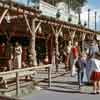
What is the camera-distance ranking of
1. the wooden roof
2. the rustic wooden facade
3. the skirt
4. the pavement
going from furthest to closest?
the rustic wooden facade → the wooden roof → the skirt → the pavement

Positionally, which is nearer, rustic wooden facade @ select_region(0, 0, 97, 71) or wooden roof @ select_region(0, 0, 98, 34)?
wooden roof @ select_region(0, 0, 98, 34)

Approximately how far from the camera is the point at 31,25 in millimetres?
18875

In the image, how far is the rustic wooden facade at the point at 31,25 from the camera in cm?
1588

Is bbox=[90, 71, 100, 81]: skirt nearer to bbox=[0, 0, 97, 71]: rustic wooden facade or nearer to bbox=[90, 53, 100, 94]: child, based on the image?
bbox=[90, 53, 100, 94]: child

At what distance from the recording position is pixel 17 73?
11.6 m

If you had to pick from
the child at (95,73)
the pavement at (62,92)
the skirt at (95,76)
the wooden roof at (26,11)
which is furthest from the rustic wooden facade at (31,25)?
the skirt at (95,76)

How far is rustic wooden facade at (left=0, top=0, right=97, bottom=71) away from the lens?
52.1 ft

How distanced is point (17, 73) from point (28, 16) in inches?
250

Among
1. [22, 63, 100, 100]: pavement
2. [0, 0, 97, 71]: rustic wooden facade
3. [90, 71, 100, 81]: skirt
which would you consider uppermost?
[0, 0, 97, 71]: rustic wooden facade

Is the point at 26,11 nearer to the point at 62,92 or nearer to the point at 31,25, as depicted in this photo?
the point at 31,25

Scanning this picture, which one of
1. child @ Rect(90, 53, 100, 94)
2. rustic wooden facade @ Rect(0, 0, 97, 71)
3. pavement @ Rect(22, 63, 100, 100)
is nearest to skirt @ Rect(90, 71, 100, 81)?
child @ Rect(90, 53, 100, 94)

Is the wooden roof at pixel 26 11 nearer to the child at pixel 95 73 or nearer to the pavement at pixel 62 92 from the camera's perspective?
the pavement at pixel 62 92

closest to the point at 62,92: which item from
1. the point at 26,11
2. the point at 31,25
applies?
the point at 26,11

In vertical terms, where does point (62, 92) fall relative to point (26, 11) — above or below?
below
